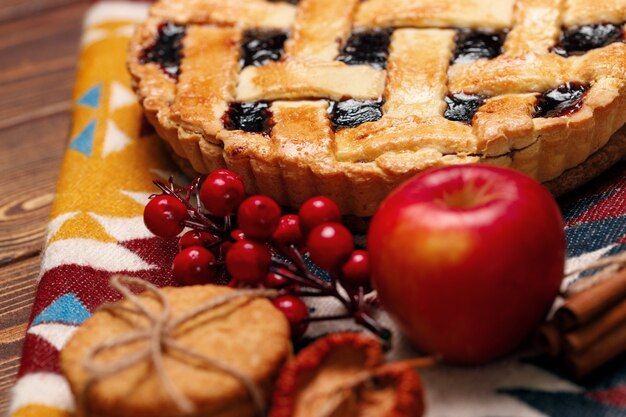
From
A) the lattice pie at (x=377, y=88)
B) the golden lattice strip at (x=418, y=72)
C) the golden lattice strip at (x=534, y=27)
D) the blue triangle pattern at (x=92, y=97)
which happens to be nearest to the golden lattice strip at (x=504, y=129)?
the lattice pie at (x=377, y=88)

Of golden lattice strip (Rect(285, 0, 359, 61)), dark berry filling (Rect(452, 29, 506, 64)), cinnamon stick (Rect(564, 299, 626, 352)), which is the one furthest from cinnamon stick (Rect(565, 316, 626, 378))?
golden lattice strip (Rect(285, 0, 359, 61))

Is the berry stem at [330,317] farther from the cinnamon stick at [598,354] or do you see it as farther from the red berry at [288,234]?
the cinnamon stick at [598,354]

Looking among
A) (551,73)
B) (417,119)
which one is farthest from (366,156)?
(551,73)

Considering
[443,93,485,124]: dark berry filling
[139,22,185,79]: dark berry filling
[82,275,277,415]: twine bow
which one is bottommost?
[82,275,277,415]: twine bow

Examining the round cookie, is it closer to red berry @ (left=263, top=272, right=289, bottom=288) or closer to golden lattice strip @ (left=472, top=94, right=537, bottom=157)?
red berry @ (left=263, top=272, right=289, bottom=288)

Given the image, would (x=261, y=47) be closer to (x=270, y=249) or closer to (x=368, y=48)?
(x=368, y=48)

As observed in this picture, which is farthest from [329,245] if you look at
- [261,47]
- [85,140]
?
[85,140]

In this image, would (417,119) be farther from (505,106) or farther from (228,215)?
(228,215)
